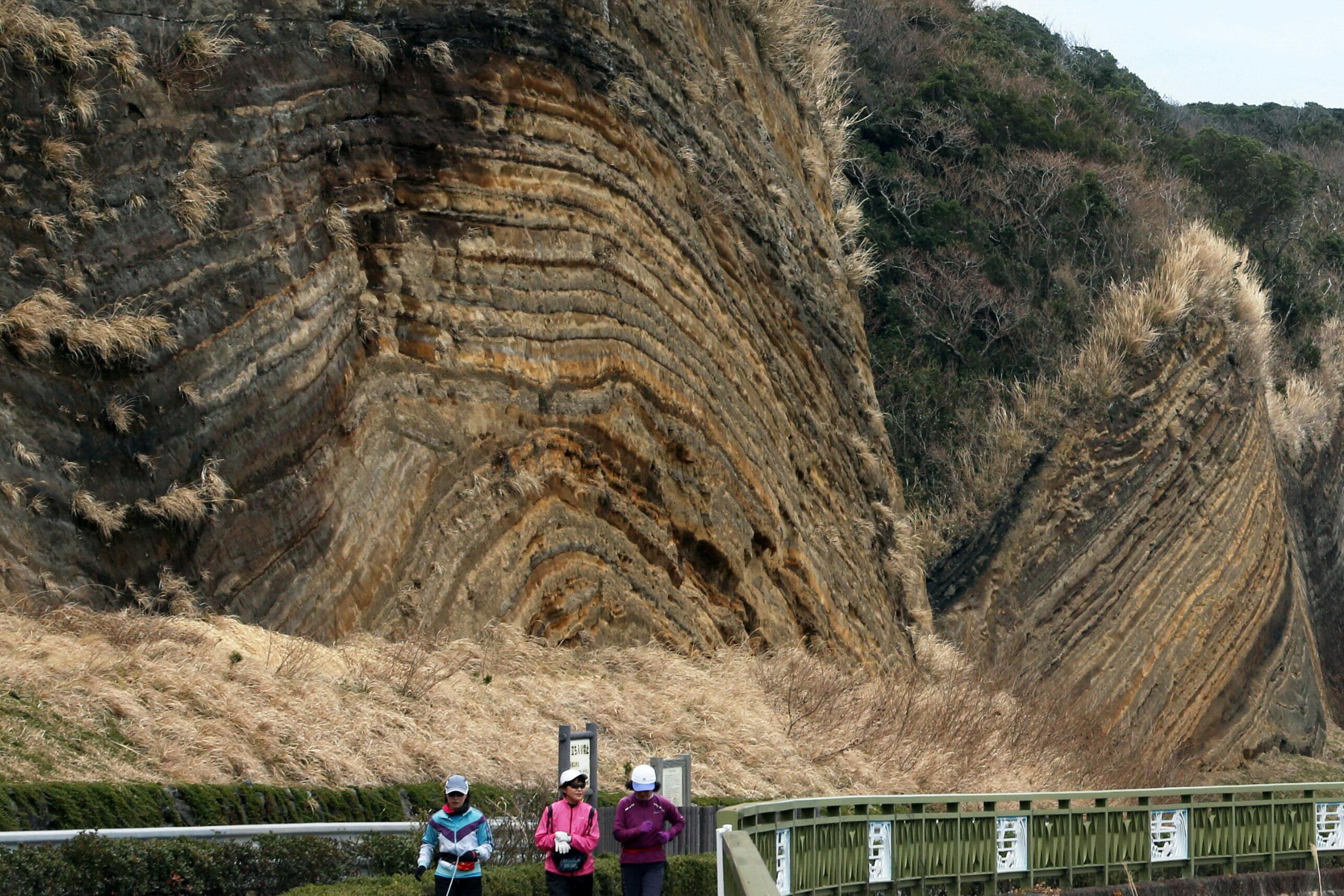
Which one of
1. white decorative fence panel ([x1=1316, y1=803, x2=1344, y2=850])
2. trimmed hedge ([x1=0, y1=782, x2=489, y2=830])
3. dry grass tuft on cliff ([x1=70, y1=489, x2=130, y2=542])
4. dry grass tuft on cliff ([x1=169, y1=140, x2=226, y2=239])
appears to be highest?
dry grass tuft on cliff ([x1=169, y1=140, x2=226, y2=239])

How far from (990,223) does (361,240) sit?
2119cm

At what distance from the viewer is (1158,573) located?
28625 millimetres

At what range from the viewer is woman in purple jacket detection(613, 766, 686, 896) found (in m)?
8.10

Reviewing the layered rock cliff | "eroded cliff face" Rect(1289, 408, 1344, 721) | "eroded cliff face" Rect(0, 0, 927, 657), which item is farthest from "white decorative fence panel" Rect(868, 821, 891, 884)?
"eroded cliff face" Rect(1289, 408, 1344, 721)

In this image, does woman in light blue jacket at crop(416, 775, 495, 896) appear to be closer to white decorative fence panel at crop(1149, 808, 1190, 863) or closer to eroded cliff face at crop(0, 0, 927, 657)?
eroded cliff face at crop(0, 0, 927, 657)

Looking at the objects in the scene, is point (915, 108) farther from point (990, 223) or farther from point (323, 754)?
Result: point (323, 754)

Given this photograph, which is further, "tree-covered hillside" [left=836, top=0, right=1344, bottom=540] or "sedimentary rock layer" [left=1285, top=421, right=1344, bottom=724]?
"sedimentary rock layer" [left=1285, top=421, right=1344, bottom=724]

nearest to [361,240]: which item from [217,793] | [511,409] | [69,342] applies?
[511,409]

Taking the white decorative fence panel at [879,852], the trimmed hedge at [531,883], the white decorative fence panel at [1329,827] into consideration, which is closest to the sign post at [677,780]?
the trimmed hedge at [531,883]

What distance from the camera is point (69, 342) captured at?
12781mm

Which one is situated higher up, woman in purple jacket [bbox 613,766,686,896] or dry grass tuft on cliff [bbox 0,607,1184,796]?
dry grass tuft on cliff [bbox 0,607,1184,796]

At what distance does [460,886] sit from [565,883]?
55cm

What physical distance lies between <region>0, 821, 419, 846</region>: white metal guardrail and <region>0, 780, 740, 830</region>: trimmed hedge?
16 cm

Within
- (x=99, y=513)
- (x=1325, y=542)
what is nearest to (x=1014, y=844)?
(x=99, y=513)
